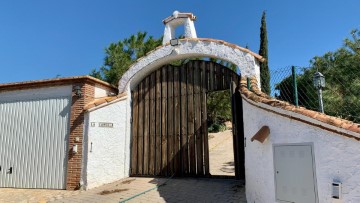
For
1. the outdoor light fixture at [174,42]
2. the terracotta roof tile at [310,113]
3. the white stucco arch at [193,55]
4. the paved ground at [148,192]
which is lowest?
the paved ground at [148,192]

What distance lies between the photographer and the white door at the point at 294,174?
383 centimetres

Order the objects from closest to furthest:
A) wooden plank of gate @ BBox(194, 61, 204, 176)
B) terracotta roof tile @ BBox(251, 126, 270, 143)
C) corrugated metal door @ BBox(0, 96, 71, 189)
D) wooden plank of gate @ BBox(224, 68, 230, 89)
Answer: terracotta roof tile @ BBox(251, 126, 270, 143), wooden plank of gate @ BBox(224, 68, 230, 89), wooden plank of gate @ BBox(194, 61, 204, 176), corrugated metal door @ BBox(0, 96, 71, 189)

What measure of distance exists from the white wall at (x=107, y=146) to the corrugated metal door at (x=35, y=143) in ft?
2.96

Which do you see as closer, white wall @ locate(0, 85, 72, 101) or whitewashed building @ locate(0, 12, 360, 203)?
whitewashed building @ locate(0, 12, 360, 203)

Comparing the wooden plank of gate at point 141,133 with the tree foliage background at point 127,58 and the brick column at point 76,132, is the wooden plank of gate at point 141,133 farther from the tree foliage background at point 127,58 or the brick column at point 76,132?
the tree foliage background at point 127,58

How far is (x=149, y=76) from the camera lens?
10.4m

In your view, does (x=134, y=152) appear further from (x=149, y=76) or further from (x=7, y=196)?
(x=7, y=196)

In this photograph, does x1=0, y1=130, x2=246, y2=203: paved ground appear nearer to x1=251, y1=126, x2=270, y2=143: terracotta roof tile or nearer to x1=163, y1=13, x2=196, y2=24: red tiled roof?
x1=251, y1=126, x2=270, y2=143: terracotta roof tile

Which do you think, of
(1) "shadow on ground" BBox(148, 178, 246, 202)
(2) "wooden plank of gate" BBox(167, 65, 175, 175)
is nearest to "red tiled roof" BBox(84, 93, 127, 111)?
(2) "wooden plank of gate" BBox(167, 65, 175, 175)

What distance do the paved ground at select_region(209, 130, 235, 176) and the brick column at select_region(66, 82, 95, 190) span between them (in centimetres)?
514

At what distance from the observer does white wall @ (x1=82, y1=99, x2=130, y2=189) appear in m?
8.90

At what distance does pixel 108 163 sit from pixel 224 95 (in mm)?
13444

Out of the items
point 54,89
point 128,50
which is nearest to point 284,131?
point 54,89

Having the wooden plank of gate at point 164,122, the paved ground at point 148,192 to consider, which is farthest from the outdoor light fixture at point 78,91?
the paved ground at point 148,192
